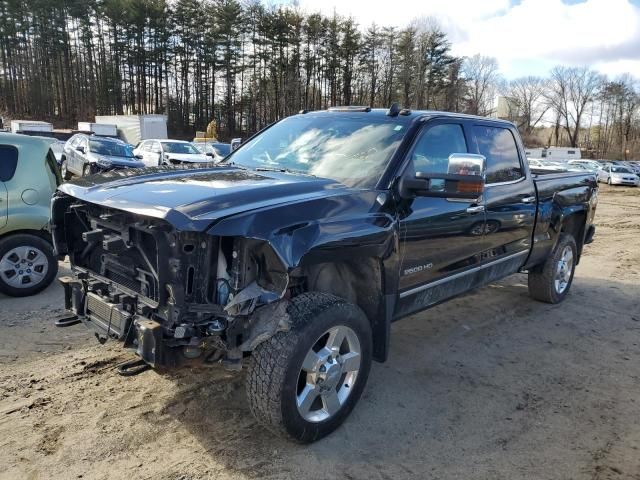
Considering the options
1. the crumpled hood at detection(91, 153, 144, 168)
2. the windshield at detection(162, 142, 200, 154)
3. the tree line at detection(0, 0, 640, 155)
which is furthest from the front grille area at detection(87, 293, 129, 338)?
the tree line at detection(0, 0, 640, 155)

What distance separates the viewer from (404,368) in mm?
4340

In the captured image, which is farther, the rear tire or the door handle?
the rear tire

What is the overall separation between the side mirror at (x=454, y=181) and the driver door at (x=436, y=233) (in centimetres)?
15

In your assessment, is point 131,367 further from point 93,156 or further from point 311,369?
point 93,156

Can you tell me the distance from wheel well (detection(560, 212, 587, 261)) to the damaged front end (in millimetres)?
4518

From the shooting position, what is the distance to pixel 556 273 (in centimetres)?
614

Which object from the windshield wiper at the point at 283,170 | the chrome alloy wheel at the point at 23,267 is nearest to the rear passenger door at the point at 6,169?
the chrome alloy wheel at the point at 23,267

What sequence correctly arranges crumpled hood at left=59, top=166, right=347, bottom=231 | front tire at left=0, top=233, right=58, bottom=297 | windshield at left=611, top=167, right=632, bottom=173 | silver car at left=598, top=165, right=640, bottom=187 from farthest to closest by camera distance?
1. windshield at left=611, top=167, right=632, bottom=173
2. silver car at left=598, top=165, right=640, bottom=187
3. front tire at left=0, top=233, right=58, bottom=297
4. crumpled hood at left=59, top=166, right=347, bottom=231

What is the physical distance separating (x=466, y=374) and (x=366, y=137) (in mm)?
2112

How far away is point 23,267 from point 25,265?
0.03 meters

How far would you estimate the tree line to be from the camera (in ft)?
172

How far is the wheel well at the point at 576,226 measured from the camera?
6238mm

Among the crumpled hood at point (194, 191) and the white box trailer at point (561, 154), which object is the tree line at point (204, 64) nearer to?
the white box trailer at point (561, 154)

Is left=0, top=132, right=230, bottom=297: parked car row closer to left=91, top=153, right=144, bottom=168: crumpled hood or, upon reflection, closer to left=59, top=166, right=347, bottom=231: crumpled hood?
left=59, top=166, right=347, bottom=231: crumpled hood
